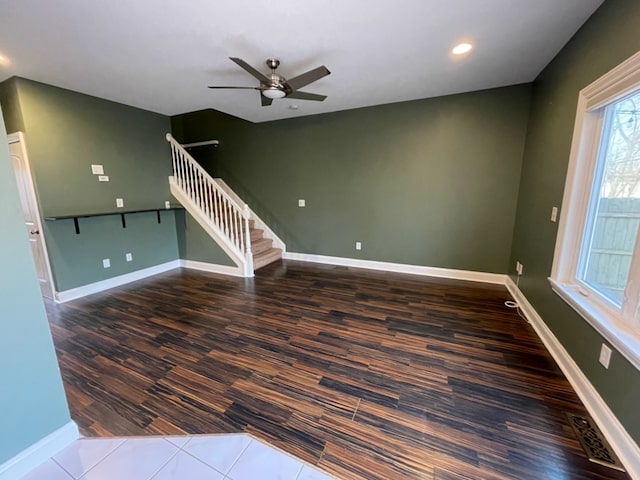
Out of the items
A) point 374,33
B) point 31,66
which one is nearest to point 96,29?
point 31,66

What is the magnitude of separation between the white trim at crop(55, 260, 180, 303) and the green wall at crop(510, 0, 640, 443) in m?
5.13

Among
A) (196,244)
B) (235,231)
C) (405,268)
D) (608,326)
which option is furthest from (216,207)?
(608,326)

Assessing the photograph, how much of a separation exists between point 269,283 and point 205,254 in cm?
137

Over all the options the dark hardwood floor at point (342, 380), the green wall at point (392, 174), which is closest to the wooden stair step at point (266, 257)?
the green wall at point (392, 174)

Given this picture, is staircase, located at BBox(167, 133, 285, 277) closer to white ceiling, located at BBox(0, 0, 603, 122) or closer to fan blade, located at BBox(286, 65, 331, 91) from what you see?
white ceiling, located at BBox(0, 0, 603, 122)

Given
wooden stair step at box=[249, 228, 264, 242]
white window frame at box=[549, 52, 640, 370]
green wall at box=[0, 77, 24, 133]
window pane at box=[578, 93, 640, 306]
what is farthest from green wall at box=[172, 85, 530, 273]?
green wall at box=[0, 77, 24, 133]

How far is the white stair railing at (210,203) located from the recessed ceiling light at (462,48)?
3.20m

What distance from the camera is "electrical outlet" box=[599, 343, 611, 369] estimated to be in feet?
5.17

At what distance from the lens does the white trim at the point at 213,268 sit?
14.0 ft

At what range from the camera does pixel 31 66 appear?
8.77 feet

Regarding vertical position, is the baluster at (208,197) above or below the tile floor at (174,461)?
above

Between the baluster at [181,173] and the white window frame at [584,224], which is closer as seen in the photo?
the white window frame at [584,224]

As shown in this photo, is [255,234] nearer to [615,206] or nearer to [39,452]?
[39,452]

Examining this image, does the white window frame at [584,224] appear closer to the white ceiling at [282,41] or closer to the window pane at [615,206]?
the window pane at [615,206]
